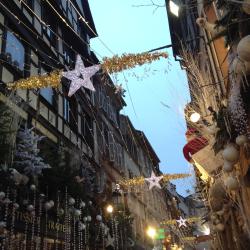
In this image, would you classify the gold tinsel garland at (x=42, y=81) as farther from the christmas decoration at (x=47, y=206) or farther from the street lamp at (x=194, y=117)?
the christmas decoration at (x=47, y=206)

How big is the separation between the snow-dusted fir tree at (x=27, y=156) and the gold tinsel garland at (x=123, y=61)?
3.30 meters

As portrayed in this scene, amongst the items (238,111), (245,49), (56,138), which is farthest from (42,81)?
(245,49)

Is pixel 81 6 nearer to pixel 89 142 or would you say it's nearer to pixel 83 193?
pixel 89 142

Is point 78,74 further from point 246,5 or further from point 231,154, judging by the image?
point 246,5

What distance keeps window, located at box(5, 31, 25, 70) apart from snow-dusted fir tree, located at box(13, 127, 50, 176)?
9.91ft

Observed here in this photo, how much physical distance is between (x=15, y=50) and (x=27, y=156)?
4424 millimetres

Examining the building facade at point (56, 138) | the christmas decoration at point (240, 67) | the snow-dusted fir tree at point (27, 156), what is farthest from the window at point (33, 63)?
the christmas decoration at point (240, 67)

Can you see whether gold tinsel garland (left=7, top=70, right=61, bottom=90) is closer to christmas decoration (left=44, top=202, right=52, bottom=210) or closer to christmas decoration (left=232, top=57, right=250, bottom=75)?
christmas decoration (left=44, top=202, right=52, bottom=210)

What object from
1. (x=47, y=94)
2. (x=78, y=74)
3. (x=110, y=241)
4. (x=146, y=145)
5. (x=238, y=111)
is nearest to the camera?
(x=238, y=111)

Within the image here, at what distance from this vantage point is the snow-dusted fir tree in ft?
31.0

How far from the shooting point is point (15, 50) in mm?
12117

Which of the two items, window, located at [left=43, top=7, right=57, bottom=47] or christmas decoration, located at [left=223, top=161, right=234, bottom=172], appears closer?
christmas decoration, located at [left=223, top=161, right=234, bottom=172]

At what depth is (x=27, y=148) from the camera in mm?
9672

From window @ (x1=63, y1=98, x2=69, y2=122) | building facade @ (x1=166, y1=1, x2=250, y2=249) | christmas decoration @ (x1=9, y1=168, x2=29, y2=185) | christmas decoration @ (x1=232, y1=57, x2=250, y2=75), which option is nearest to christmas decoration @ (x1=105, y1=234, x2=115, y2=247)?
window @ (x1=63, y1=98, x2=69, y2=122)
